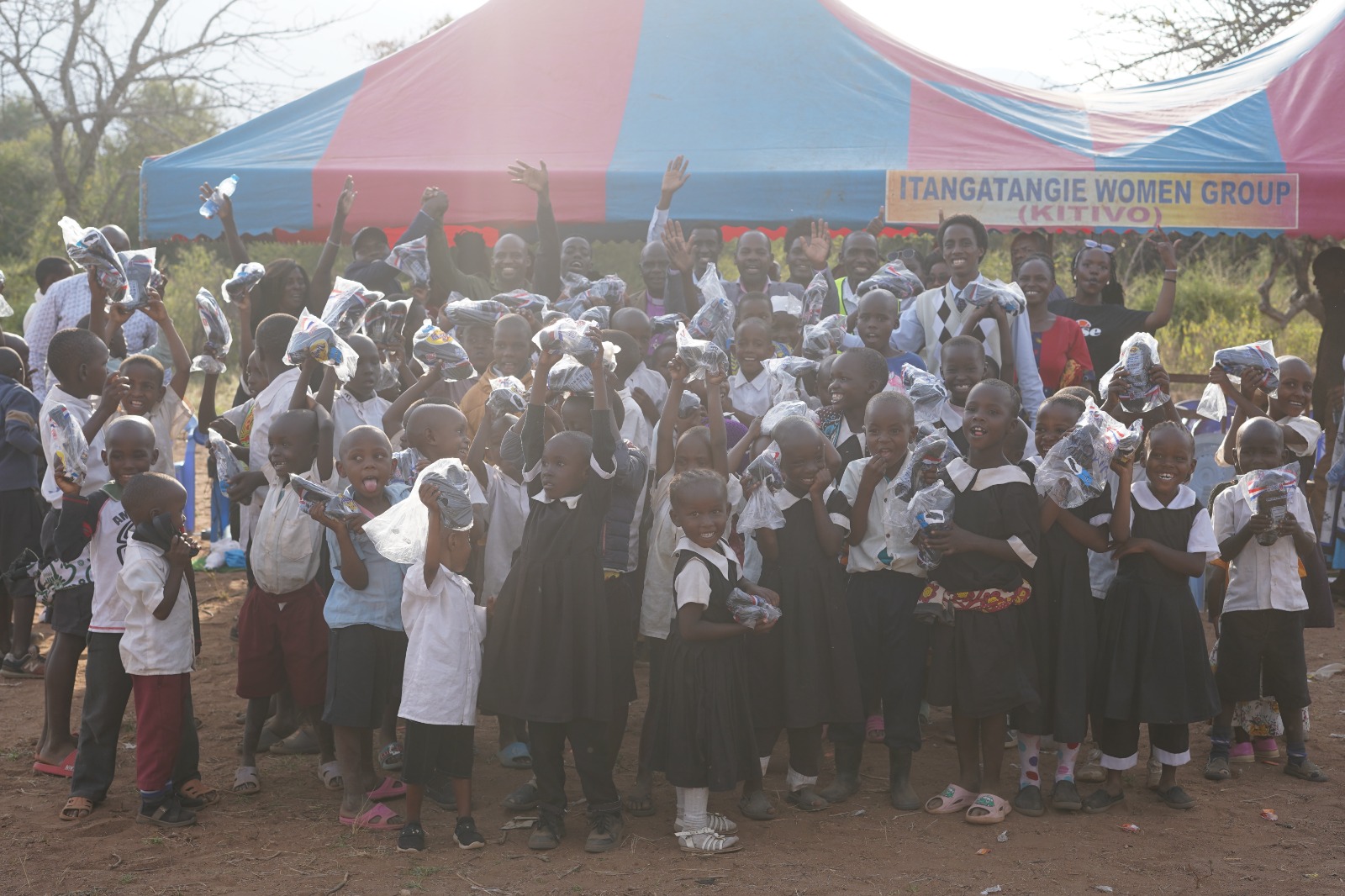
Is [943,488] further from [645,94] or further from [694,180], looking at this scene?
[645,94]

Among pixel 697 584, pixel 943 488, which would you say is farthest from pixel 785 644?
pixel 943 488

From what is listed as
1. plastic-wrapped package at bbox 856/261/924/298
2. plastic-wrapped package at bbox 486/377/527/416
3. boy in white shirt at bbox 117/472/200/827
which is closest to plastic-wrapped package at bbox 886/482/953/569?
plastic-wrapped package at bbox 486/377/527/416

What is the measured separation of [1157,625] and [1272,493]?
2.33ft

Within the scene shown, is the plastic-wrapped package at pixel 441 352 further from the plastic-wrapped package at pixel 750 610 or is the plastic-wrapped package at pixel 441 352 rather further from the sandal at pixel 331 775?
the plastic-wrapped package at pixel 750 610

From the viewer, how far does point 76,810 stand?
4312mm

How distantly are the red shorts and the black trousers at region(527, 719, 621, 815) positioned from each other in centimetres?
89

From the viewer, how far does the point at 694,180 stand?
748cm

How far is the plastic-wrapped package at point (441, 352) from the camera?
16.6 ft

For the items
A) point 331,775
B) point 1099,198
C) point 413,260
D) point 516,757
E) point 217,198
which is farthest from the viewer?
point 1099,198

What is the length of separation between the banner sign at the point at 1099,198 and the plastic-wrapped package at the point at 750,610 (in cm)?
390

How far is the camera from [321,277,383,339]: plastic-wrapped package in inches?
205

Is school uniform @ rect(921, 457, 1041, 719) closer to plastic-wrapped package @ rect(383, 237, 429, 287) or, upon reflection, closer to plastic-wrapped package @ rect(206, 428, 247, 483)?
plastic-wrapped package @ rect(206, 428, 247, 483)

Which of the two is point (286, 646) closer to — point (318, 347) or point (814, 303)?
point (318, 347)

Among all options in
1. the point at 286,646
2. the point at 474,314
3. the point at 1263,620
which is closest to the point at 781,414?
the point at 474,314
